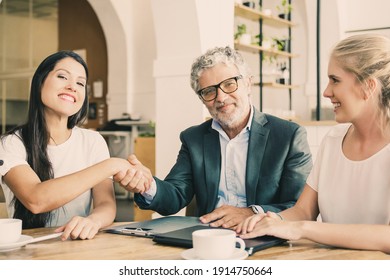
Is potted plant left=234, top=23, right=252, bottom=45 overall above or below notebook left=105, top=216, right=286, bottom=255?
above

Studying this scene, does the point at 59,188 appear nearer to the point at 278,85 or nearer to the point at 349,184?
the point at 349,184

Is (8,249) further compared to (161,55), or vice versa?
(161,55)

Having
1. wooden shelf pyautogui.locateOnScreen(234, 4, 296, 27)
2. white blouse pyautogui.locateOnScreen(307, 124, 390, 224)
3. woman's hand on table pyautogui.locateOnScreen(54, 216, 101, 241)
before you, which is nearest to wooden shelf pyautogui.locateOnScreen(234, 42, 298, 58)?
wooden shelf pyautogui.locateOnScreen(234, 4, 296, 27)

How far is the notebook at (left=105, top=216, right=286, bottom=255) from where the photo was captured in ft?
3.81

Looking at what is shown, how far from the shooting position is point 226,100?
6.48 ft

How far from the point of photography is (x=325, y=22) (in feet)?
19.5

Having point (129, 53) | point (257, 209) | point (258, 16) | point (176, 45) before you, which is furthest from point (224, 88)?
point (129, 53)

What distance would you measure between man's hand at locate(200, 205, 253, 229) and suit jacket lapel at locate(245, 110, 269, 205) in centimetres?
34

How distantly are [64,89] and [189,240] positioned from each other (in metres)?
0.90

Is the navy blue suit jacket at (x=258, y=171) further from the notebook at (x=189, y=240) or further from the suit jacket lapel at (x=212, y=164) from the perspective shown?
the notebook at (x=189, y=240)

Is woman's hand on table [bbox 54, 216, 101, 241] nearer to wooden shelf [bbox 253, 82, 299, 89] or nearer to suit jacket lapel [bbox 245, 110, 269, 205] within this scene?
suit jacket lapel [bbox 245, 110, 269, 205]

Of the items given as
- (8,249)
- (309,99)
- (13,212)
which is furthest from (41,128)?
(309,99)
